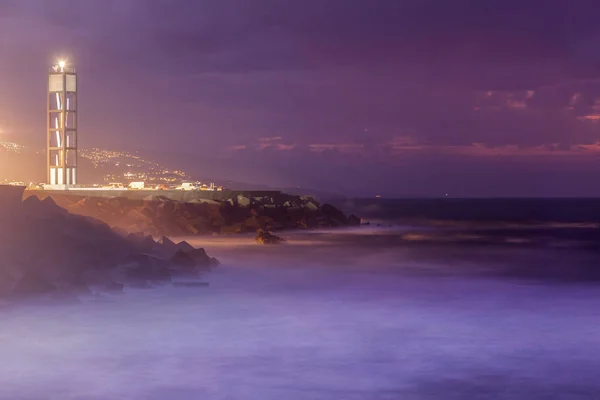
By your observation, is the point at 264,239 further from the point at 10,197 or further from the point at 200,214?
the point at 10,197

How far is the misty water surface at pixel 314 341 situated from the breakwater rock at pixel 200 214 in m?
17.7

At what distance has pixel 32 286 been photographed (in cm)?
1623

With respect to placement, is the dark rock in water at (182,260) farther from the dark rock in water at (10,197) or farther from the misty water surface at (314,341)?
the dark rock in water at (10,197)

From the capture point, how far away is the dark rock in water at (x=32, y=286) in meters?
15.9

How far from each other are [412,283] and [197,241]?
18772mm

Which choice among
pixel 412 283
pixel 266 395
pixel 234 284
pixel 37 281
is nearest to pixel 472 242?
pixel 412 283

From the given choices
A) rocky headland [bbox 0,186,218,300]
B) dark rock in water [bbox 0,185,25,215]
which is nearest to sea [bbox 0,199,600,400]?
rocky headland [bbox 0,186,218,300]

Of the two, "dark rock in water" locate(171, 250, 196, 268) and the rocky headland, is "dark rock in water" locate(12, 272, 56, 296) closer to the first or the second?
the rocky headland

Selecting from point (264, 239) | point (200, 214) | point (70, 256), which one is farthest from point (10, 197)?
point (200, 214)

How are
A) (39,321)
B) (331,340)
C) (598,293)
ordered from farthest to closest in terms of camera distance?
(598,293), (39,321), (331,340)

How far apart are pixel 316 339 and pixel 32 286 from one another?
22.0 feet

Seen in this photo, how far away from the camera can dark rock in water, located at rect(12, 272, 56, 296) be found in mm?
15930

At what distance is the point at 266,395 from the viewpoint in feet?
29.0

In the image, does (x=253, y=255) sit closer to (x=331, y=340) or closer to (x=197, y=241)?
(x=197, y=241)
